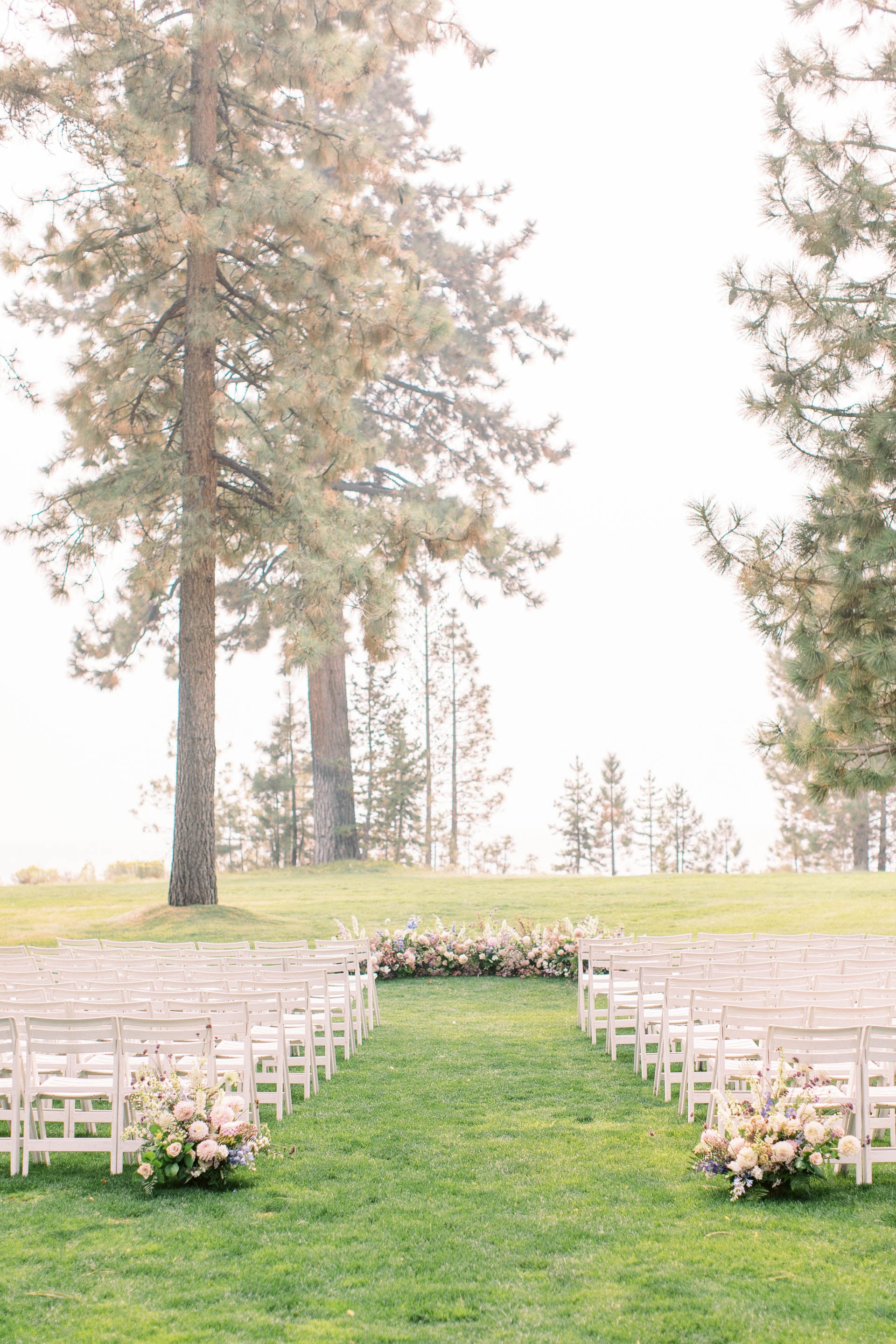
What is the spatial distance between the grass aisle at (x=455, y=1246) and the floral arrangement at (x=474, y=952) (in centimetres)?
687

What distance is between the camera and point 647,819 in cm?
6594

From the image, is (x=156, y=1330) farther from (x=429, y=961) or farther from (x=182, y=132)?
(x=182, y=132)

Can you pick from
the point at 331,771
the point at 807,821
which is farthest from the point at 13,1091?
the point at 807,821

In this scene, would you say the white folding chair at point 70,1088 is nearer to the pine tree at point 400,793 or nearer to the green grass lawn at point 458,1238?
the green grass lawn at point 458,1238

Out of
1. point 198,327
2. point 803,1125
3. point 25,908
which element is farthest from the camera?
point 25,908

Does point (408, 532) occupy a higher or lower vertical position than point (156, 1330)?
higher

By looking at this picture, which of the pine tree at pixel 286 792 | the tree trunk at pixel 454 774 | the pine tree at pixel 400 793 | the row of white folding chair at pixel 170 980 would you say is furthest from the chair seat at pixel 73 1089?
the pine tree at pixel 286 792

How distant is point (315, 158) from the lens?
1805 centimetres

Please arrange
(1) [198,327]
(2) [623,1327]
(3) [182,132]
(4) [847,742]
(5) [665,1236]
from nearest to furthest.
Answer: (2) [623,1327]
(5) [665,1236]
(4) [847,742]
(1) [198,327]
(3) [182,132]

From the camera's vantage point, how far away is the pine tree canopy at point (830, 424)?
10.2 meters

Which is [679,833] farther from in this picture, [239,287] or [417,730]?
[239,287]

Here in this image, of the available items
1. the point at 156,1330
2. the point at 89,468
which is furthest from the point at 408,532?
the point at 156,1330

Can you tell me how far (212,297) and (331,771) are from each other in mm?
13364

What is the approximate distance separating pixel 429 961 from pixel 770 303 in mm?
8806
